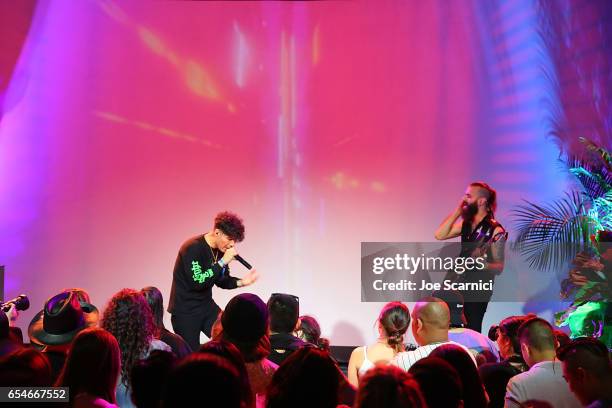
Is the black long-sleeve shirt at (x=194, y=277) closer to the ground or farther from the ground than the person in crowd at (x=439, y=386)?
farther from the ground

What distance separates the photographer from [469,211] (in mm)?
5199

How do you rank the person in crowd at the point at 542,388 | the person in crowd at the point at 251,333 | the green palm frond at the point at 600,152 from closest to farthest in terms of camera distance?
the person in crowd at the point at 542,388 → the person in crowd at the point at 251,333 → the green palm frond at the point at 600,152

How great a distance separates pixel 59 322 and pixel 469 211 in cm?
345

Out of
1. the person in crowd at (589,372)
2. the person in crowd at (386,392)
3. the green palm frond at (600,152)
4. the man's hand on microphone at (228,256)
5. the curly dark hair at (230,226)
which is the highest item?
the green palm frond at (600,152)

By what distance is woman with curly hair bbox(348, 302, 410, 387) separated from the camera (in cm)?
277

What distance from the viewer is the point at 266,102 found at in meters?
6.37

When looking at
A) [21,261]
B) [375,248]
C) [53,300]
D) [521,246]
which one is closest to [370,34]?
[375,248]

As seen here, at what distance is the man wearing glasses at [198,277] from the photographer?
4.42m

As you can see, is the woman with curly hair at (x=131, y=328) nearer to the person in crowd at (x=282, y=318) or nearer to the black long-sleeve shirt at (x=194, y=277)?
the person in crowd at (x=282, y=318)

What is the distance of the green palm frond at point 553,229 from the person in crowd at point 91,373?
4.40 meters

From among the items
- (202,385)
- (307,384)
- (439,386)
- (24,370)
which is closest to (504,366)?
(439,386)

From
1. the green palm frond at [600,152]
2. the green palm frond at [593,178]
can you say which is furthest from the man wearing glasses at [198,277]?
the green palm frond at [600,152]

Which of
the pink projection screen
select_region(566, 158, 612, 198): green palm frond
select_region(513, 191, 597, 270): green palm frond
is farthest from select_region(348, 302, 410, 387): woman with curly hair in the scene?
the pink projection screen

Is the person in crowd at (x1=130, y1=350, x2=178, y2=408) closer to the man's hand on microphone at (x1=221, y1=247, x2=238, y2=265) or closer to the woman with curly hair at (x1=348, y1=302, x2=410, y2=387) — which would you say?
the woman with curly hair at (x1=348, y1=302, x2=410, y2=387)
